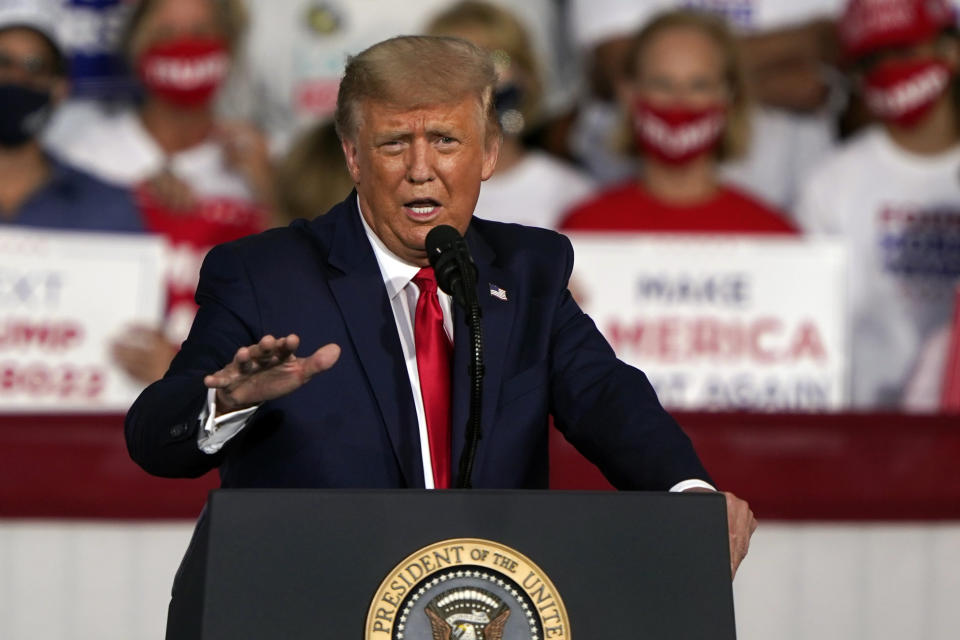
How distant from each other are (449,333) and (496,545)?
16.3 inches

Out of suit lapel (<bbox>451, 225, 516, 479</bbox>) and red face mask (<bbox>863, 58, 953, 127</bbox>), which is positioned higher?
red face mask (<bbox>863, 58, 953, 127</bbox>)

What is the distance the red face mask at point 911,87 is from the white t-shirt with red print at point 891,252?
0.15m

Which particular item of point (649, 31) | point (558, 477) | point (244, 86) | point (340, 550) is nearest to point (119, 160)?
point (244, 86)

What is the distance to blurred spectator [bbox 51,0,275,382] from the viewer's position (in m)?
4.54

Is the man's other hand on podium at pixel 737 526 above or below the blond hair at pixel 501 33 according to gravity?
below

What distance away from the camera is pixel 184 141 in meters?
4.69

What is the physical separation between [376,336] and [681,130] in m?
2.85

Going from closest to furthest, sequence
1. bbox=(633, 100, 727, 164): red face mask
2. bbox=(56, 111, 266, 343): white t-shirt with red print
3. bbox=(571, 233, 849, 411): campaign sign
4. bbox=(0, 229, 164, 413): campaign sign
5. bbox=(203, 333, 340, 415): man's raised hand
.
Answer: bbox=(203, 333, 340, 415): man's raised hand → bbox=(0, 229, 164, 413): campaign sign → bbox=(571, 233, 849, 411): campaign sign → bbox=(56, 111, 266, 343): white t-shirt with red print → bbox=(633, 100, 727, 164): red face mask

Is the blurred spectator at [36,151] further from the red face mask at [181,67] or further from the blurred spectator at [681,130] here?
the blurred spectator at [681,130]

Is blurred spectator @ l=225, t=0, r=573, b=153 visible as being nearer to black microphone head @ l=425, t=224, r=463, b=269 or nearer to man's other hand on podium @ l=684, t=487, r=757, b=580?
black microphone head @ l=425, t=224, r=463, b=269

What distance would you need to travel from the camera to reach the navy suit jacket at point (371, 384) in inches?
70.2

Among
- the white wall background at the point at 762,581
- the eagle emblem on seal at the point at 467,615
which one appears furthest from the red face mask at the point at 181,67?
the eagle emblem on seal at the point at 467,615

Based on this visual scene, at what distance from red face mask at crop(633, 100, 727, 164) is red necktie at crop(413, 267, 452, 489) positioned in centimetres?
276

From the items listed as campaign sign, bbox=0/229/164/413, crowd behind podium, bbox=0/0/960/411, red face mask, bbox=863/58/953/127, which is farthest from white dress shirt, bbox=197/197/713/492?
red face mask, bbox=863/58/953/127
